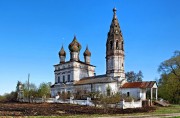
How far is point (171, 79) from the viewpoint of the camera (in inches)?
1908

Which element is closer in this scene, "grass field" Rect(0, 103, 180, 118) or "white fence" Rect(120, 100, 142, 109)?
"grass field" Rect(0, 103, 180, 118)

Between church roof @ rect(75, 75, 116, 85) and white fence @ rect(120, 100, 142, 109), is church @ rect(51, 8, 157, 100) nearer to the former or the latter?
church roof @ rect(75, 75, 116, 85)

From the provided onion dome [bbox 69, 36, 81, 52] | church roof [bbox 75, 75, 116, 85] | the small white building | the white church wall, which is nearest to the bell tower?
church roof [bbox 75, 75, 116, 85]

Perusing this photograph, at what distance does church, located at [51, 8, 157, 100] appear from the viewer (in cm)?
5213

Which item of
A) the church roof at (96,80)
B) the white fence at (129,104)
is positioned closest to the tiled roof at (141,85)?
the church roof at (96,80)

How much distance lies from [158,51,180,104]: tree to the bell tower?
8459mm

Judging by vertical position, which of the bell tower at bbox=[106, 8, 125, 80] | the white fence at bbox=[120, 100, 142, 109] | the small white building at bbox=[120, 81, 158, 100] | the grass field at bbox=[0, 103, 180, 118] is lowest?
the white fence at bbox=[120, 100, 142, 109]

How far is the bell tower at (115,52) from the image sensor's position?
55906 millimetres

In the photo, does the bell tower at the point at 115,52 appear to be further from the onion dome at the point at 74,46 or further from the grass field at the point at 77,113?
the grass field at the point at 77,113

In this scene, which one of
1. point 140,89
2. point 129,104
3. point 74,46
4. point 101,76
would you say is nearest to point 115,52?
point 101,76

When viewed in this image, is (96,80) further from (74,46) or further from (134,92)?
(74,46)

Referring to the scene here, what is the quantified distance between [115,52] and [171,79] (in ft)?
43.7

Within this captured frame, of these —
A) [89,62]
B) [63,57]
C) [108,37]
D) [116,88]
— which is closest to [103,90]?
[116,88]

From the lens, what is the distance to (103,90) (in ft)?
184
